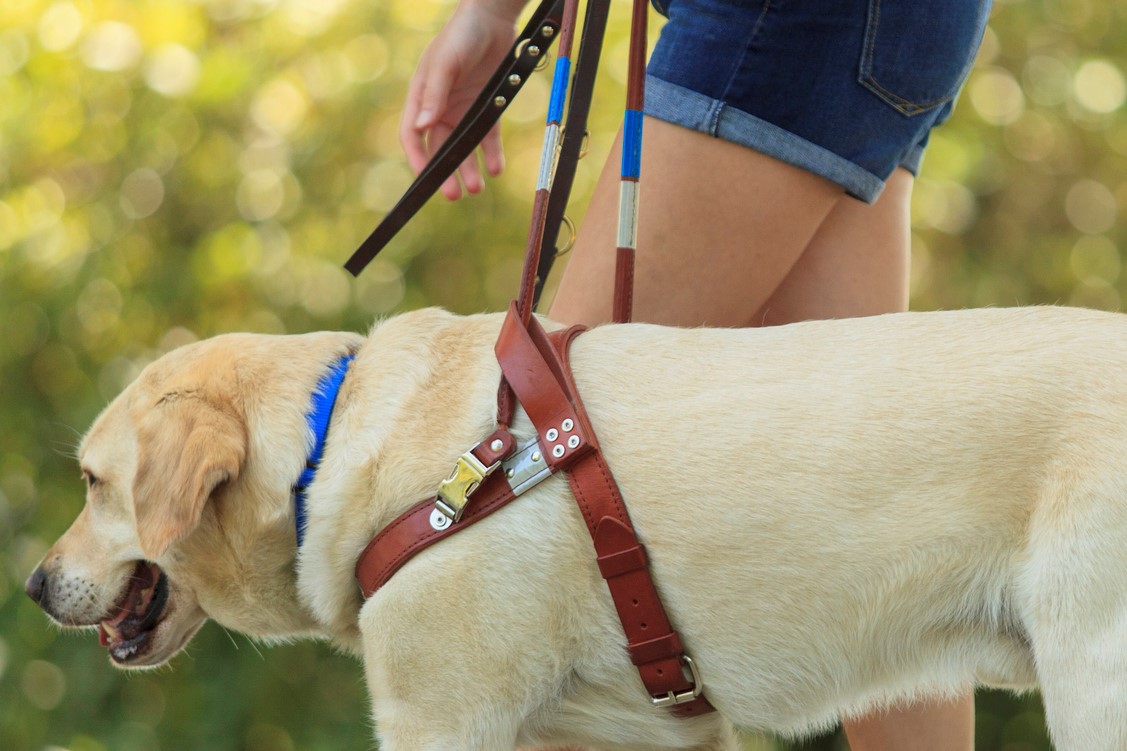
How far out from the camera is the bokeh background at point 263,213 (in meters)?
4.11

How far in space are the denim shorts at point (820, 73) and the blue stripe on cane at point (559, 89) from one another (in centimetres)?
27

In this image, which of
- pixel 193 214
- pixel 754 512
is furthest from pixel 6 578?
pixel 754 512

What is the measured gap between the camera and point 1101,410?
1767 millimetres

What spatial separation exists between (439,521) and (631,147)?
0.75 meters

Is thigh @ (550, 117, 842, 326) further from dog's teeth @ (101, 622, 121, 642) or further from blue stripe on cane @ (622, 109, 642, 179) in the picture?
dog's teeth @ (101, 622, 121, 642)

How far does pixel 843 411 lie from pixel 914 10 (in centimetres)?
83

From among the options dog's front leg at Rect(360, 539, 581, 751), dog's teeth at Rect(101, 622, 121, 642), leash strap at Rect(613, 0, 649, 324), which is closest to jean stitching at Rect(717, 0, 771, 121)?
leash strap at Rect(613, 0, 649, 324)

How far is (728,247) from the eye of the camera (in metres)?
2.33

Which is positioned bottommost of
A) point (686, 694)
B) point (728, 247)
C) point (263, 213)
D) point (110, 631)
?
point (263, 213)

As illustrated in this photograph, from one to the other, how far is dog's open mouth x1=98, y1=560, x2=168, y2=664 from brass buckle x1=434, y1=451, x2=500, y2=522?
767 mm

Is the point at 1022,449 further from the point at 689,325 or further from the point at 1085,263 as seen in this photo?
the point at 1085,263

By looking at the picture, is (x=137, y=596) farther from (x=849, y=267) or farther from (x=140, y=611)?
(x=849, y=267)

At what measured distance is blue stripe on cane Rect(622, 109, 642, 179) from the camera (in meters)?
2.15

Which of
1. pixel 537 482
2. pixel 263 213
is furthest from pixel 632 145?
pixel 263 213
